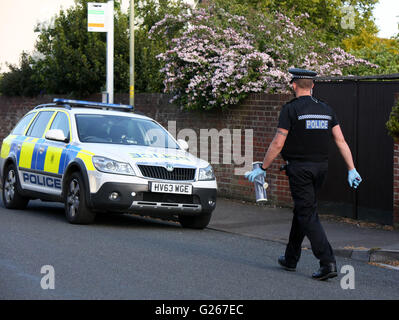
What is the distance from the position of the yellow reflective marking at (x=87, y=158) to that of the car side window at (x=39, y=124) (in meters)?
1.94

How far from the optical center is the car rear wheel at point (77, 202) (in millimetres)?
10891

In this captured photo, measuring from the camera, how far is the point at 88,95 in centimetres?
2202

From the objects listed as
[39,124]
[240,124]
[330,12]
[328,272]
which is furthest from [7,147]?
[330,12]

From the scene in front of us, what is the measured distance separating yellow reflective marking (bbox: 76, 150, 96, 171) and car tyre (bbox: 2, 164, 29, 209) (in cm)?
216

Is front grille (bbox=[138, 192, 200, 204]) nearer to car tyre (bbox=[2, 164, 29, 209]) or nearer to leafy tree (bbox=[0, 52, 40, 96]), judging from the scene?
car tyre (bbox=[2, 164, 29, 209])

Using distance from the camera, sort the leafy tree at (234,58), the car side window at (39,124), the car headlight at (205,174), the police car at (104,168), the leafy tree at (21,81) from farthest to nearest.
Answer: the leafy tree at (21,81) → the leafy tree at (234,58) → the car side window at (39,124) → the car headlight at (205,174) → the police car at (104,168)

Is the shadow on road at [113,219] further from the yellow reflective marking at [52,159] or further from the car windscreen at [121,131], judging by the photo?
the car windscreen at [121,131]

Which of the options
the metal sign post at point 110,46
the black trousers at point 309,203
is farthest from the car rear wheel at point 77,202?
the metal sign post at point 110,46

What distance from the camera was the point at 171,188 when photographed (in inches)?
425

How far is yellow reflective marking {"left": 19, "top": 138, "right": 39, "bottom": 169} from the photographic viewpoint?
41.4ft

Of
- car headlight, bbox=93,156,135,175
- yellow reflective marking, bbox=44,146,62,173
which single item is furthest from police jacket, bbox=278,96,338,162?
yellow reflective marking, bbox=44,146,62,173

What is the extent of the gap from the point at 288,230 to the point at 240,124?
14.1 feet

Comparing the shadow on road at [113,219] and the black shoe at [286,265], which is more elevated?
the black shoe at [286,265]

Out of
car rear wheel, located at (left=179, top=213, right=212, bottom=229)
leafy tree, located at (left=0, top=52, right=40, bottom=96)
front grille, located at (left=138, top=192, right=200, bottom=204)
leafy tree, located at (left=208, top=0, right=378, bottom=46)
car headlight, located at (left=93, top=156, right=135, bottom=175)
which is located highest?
leafy tree, located at (left=208, top=0, right=378, bottom=46)
